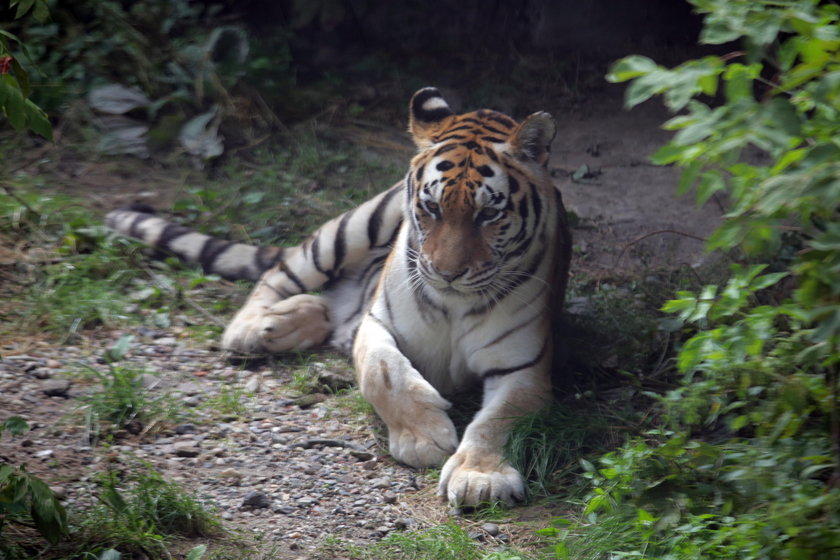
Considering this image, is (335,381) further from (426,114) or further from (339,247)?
(426,114)

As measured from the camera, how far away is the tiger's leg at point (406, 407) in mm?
3285

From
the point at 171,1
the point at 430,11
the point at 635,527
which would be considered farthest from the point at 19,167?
the point at 635,527

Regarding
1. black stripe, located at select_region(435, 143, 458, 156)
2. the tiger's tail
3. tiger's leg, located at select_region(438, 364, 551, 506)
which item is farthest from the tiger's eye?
the tiger's tail

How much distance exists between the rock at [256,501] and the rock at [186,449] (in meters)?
0.38

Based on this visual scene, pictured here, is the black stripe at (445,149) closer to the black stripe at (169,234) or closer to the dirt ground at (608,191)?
the dirt ground at (608,191)

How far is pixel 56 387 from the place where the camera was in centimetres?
354

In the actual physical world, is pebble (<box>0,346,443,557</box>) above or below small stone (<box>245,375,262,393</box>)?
above

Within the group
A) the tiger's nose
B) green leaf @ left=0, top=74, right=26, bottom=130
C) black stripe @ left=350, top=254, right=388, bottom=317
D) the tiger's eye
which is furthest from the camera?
black stripe @ left=350, top=254, right=388, bottom=317

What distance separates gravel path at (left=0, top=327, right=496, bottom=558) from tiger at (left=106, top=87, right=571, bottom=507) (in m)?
0.18

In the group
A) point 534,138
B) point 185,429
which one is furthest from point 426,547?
point 534,138

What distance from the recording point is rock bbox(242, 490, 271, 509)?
2932 millimetres

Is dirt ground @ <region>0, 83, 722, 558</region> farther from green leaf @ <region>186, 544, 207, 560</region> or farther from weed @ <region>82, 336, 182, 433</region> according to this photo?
green leaf @ <region>186, 544, 207, 560</region>

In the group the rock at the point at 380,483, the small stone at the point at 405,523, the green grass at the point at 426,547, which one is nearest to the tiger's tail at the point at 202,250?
the rock at the point at 380,483

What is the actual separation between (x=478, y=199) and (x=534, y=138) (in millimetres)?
418
